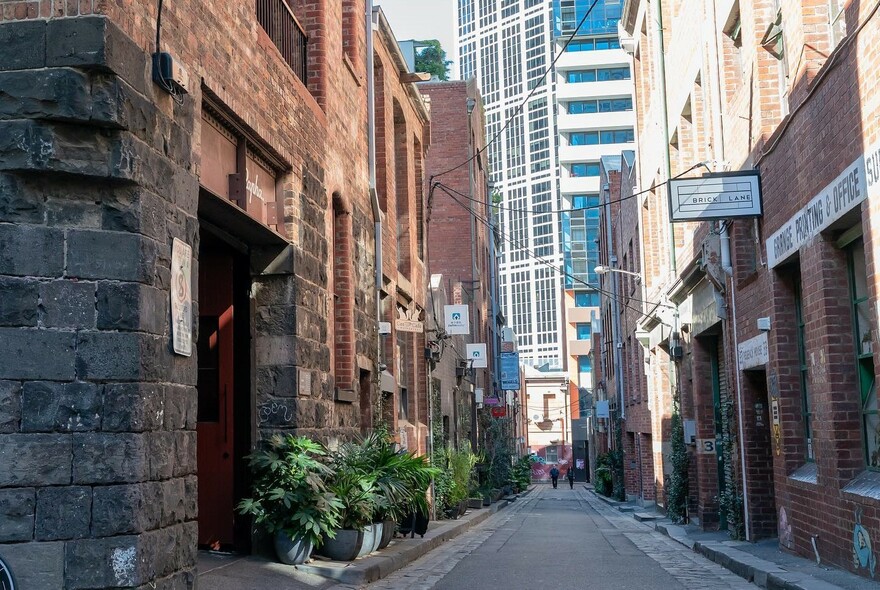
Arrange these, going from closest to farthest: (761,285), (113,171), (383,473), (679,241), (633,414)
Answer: (113,171)
(383,473)
(761,285)
(679,241)
(633,414)

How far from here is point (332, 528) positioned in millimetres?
10508

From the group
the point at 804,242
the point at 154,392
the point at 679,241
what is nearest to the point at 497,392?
the point at 679,241

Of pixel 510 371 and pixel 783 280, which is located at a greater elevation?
pixel 510 371

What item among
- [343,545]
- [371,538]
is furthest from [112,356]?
[371,538]

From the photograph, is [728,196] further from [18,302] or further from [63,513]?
[63,513]

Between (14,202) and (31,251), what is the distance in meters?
0.32

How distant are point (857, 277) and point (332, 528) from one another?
578 cm

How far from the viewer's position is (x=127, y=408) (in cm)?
658

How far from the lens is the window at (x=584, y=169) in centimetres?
9538

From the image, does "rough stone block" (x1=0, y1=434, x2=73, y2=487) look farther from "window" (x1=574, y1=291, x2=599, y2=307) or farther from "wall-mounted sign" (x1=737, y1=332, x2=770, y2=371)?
"window" (x1=574, y1=291, x2=599, y2=307)

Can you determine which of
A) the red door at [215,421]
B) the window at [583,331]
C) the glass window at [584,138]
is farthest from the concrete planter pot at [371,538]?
the glass window at [584,138]

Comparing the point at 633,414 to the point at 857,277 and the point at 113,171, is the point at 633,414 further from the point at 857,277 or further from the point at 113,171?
the point at 113,171

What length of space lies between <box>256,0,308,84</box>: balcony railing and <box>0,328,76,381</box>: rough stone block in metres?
5.24

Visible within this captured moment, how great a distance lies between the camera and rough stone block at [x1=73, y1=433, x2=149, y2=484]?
6.40 m
